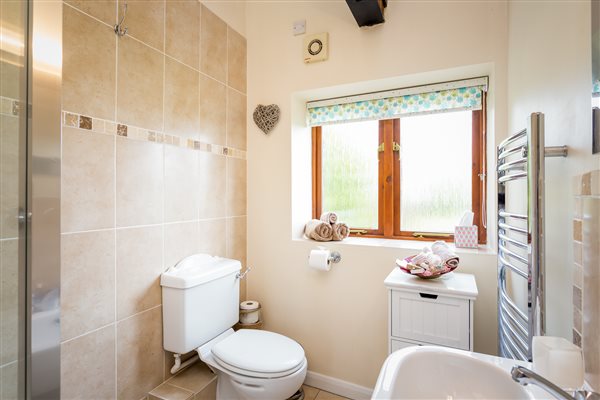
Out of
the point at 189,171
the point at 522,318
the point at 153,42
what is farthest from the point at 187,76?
the point at 522,318

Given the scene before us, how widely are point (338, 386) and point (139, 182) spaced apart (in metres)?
1.64

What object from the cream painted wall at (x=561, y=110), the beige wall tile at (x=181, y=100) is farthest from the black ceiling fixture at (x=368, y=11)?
the beige wall tile at (x=181, y=100)

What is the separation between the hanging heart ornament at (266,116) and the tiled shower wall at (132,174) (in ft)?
0.89

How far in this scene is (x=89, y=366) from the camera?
1207mm

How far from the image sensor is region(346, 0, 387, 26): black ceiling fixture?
1568mm

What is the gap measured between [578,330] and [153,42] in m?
1.91

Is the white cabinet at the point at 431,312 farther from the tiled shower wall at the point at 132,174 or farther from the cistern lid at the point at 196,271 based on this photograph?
the tiled shower wall at the point at 132,174

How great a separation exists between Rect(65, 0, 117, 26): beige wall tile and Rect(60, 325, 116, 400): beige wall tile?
129 cm

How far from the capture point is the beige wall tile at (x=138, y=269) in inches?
52.5

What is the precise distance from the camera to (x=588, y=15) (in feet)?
2.34

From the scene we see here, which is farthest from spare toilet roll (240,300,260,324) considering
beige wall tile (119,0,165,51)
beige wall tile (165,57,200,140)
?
beige wall tile (119,0,165,51)

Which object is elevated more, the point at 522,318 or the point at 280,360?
the point at 522,318

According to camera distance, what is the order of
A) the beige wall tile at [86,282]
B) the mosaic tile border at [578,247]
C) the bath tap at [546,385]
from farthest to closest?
1. the beige wall tile at [86,282]
2. the mosaic tile border at [578,247]
3. the bath tap at [546,385]

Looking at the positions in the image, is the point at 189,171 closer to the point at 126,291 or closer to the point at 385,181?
the point at 126,291
